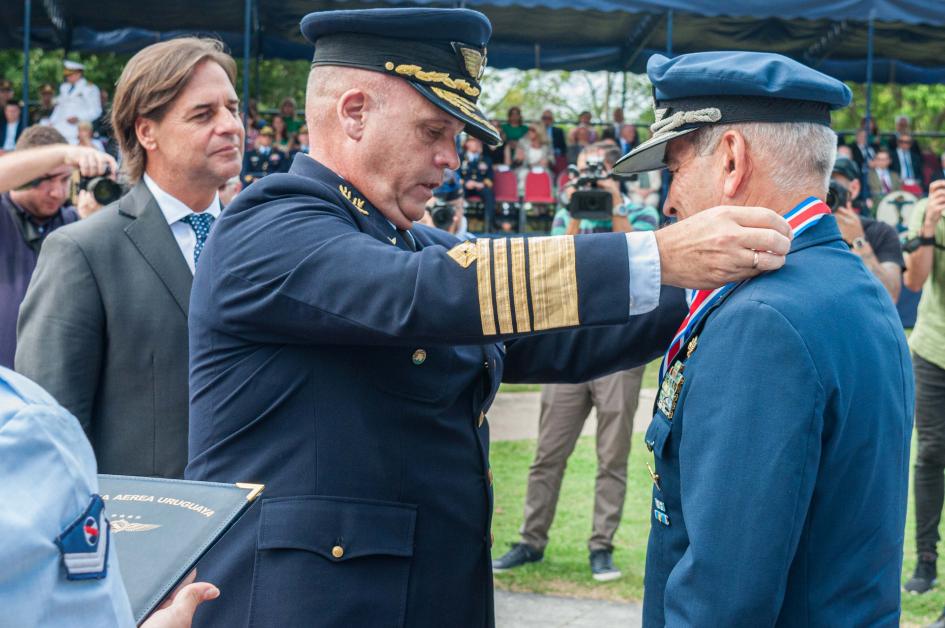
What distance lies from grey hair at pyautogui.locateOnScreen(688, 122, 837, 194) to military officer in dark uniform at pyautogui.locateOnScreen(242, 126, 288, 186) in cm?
1383

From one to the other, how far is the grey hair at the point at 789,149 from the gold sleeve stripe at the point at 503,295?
19.1 inches

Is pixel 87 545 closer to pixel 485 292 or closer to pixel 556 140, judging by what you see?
pixel 485 292

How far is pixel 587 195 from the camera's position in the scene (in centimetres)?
592

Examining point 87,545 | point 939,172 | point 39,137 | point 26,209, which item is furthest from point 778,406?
point 939,172

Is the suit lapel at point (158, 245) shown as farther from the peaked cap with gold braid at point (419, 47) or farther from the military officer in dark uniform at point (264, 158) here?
the military officer in dark uniform at point (264, 158)

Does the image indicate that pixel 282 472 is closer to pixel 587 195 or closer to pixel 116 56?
pixel 587 195

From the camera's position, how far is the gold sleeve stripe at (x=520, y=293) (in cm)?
165

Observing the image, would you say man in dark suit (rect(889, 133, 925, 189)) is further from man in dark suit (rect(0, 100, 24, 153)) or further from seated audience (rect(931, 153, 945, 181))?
man in dark suit (rect(0, 100, 24, 153))

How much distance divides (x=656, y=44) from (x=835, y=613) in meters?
18.0

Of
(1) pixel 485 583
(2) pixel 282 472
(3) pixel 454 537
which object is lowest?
(1) pixel 485 583

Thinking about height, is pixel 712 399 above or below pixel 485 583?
above

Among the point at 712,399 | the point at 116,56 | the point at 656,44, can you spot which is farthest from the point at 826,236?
the point at 116,56

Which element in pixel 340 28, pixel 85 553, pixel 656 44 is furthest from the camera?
pixel 656 44

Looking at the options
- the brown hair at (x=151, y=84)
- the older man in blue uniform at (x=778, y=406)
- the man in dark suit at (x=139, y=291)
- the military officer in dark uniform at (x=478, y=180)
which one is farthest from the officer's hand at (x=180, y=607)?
the military officer in dark uniform at (x=478, y=180)
